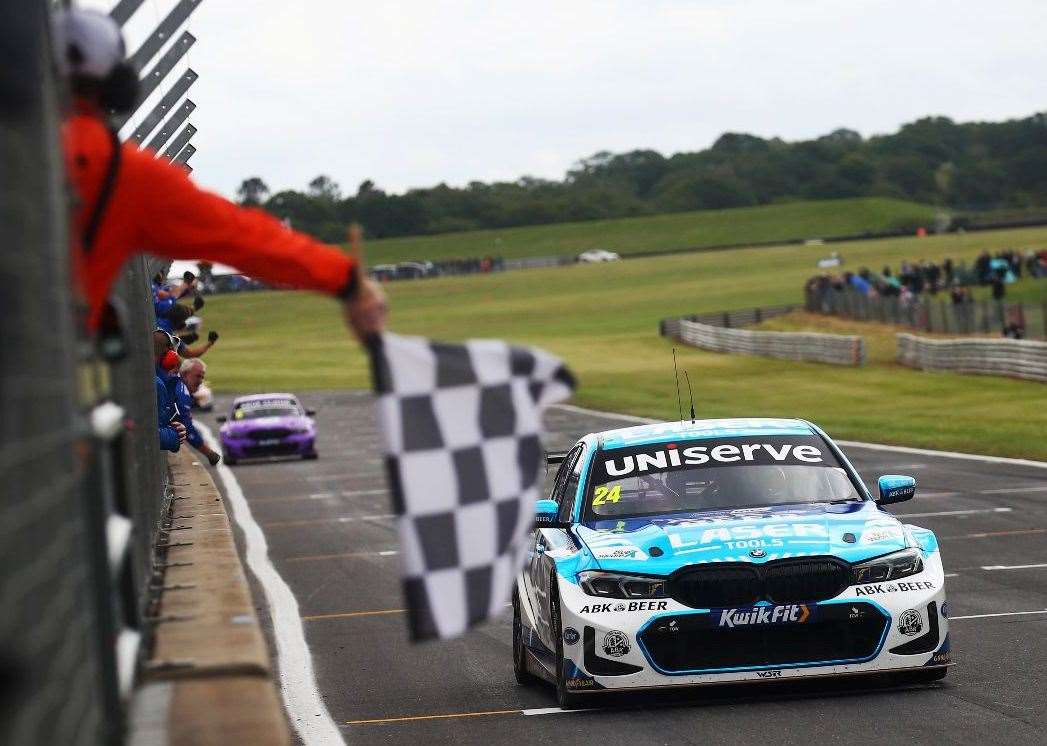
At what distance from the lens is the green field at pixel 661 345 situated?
33906 millimetres

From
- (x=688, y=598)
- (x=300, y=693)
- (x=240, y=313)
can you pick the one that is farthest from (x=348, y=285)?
(x=240, y=313)

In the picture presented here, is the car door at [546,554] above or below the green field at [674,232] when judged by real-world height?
below

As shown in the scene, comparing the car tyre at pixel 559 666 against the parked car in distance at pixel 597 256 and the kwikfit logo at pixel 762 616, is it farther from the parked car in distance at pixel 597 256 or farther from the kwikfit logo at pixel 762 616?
the parked car in distance at pixel 597 256

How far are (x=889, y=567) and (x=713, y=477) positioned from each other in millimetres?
1345

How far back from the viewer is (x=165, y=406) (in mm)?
13609

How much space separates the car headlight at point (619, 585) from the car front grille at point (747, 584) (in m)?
0.07

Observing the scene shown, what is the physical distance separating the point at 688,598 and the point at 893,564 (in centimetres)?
103

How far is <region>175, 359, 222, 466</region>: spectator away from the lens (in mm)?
14219

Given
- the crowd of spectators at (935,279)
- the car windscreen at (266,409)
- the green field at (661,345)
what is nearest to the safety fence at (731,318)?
the green field at (661,345)

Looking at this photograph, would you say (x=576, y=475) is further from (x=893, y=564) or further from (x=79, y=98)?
(x=79, y=98)

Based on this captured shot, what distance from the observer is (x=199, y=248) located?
388cm

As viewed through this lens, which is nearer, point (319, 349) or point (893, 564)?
point (893, 564)

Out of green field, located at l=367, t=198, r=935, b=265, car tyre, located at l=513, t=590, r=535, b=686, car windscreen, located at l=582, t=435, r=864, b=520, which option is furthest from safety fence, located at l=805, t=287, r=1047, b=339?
green field, located at l=367, t=198, r=935, b=265

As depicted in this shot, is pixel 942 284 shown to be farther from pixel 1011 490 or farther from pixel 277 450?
pixel 1011 490
